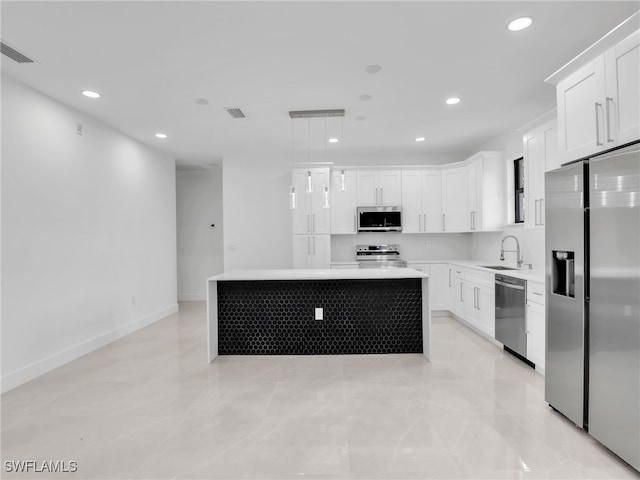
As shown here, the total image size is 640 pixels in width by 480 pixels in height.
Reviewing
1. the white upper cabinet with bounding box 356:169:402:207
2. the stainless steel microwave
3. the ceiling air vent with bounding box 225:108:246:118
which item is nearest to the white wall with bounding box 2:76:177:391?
the ceiling air vent with bounding box 225:108:246:118

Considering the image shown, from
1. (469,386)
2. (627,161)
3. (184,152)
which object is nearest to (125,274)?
(184,152)

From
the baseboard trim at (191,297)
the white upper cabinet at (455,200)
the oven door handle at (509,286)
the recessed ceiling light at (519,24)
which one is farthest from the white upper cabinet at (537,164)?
the baseboard trim at (191,297)

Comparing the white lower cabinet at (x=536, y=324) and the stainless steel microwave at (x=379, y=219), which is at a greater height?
the stainless steel microwave at (x=379, y=219)

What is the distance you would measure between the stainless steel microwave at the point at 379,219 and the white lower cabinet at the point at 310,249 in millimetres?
647

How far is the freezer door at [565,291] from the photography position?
2.28 metres

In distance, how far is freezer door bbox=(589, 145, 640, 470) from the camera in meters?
1.89

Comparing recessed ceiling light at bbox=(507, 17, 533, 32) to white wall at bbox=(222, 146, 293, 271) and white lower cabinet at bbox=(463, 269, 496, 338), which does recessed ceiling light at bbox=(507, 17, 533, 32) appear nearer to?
white lower cabinet at bbox=(463, 269, 496, 338)

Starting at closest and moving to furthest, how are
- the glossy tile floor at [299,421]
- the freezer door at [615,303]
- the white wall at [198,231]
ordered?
1. the freezer door at [615,303]
2. the glossy tile floor at [299,421]
3. the white wall at [198,231]

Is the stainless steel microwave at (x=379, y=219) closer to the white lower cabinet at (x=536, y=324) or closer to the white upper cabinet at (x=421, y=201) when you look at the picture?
the white upper cabinet at (x=421, y=201)

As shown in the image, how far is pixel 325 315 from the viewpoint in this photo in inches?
157

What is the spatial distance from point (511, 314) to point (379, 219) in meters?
2.70

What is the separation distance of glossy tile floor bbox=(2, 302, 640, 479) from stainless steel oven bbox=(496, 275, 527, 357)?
Result: 206 millimetres

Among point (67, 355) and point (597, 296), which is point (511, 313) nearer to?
point (597, 296)

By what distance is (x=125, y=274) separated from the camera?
16.1 ft
